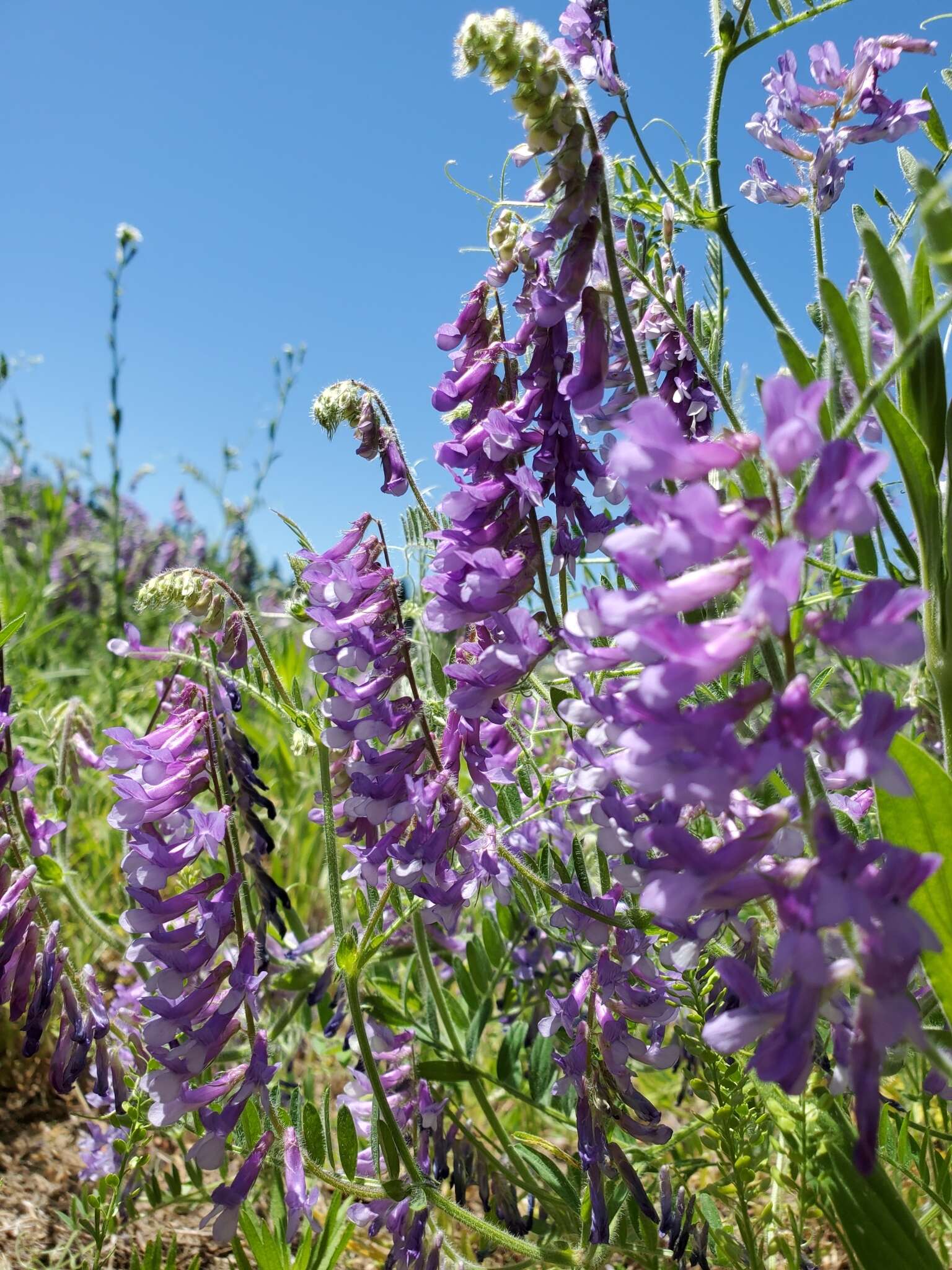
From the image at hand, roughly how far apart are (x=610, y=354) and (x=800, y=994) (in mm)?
939

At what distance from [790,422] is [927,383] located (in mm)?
388

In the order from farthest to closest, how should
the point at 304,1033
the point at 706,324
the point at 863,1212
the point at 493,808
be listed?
the point at 304,1033
the point at 706,324
the point at 493,808
the point at 863,1212

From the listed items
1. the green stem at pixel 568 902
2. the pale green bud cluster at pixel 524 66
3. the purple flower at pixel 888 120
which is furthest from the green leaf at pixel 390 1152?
the purple flower at pixel 888 120

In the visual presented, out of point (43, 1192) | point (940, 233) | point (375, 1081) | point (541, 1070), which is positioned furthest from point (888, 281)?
point (43, 1192)

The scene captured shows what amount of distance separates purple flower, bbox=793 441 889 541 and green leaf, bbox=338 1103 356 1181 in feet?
3.19

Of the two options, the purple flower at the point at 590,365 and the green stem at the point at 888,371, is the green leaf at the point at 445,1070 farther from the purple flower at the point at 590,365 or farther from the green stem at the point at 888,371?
the green stem at the point at 888,371

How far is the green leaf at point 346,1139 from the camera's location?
124 centimetres

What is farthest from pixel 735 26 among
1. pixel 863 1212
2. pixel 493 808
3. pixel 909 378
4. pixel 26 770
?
pixel 26 770

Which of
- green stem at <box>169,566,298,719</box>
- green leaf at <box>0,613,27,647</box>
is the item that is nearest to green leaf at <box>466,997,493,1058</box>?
green stem at <box>169,566,298,719</box>

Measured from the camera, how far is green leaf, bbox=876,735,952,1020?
0.81m

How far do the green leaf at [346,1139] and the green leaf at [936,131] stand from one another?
1.57m

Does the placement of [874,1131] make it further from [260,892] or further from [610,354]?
[610,354]

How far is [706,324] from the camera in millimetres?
1428

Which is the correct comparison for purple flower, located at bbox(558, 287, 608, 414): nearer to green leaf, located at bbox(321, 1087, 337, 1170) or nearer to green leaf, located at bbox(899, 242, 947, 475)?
green leaf, located at bbox(899, 242, 947, 475)
